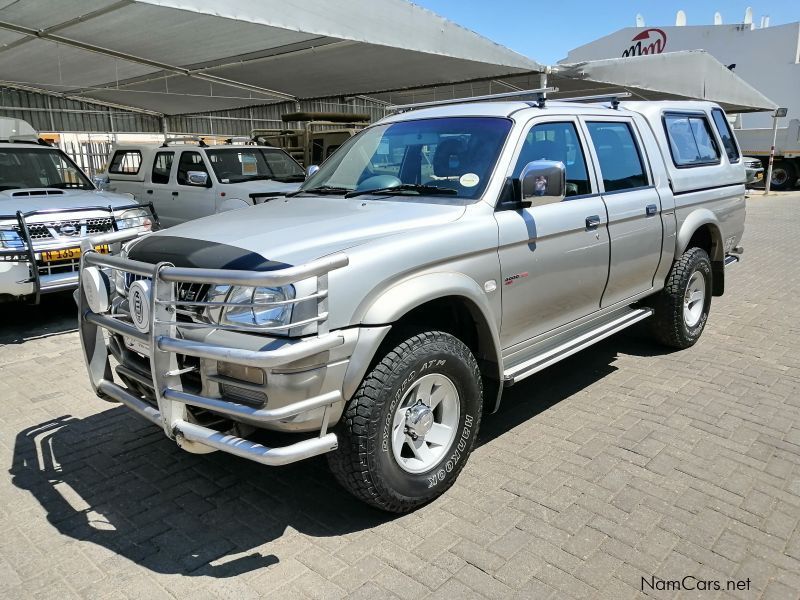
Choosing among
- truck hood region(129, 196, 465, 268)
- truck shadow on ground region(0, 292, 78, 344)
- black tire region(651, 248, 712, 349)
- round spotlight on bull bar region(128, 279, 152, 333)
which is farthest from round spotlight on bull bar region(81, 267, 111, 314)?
black tire region(651, 248, 712, 349)

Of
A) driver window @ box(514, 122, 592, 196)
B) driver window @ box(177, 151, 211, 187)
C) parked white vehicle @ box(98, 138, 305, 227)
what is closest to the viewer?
driver window @ box(514, 122, 592, 196)

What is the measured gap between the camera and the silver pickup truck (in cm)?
267

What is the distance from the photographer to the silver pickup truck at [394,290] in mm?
2674

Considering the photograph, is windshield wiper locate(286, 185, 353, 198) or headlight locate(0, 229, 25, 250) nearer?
windshield wiper locate(286, 185, 353, 198)

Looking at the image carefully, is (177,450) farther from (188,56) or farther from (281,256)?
(188,56)

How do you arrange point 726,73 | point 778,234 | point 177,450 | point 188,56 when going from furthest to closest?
point 726,73 < point 778,234 < point 188,56 < point 177,450

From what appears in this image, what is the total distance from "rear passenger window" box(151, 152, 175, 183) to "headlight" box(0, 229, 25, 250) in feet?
16.1

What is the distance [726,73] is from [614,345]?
15803mm

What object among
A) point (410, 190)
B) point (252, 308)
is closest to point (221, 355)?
point (252, 308)

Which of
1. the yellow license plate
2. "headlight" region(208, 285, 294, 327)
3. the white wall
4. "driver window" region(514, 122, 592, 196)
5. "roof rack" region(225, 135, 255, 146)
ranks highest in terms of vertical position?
the white wall

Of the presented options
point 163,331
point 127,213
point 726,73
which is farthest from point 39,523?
point 726,73

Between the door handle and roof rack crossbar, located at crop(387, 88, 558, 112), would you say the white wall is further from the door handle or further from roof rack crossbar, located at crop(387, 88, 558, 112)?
the door handle

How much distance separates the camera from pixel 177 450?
3920 millimetres

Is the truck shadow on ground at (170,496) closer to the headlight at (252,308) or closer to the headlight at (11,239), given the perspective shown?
the headlight at (252,308)
